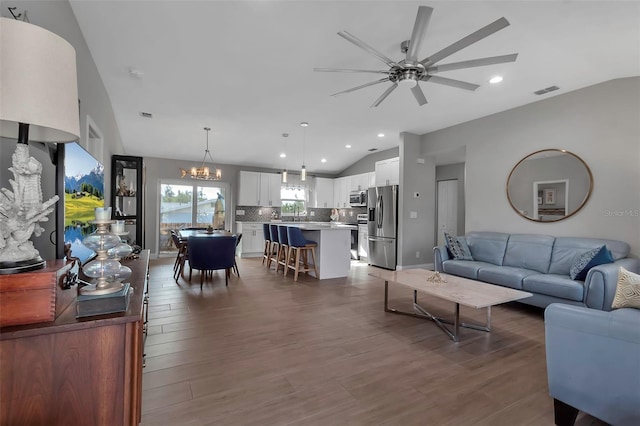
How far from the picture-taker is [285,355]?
244 cm

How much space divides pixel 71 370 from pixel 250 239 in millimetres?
6976

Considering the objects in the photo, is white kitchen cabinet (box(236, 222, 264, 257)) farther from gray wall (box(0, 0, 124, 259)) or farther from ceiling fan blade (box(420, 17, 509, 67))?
ceiling fan blade (box(420, 17, 509, 67))

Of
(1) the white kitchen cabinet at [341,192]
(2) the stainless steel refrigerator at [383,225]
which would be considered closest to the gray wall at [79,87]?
(2) the stainless steel refrigerator at [383,225]

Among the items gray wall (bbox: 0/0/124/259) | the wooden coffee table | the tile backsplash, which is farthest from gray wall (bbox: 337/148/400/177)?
gray wall (bbox: 0/0/124/259)

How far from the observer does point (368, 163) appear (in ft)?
26.8

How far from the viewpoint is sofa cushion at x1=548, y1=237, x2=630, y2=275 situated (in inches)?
134

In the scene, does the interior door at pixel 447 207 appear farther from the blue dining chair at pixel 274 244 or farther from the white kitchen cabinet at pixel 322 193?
the blue dining chair at pixel 274 244

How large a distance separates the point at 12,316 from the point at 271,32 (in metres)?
2.76

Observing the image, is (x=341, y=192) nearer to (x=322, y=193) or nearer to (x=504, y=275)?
(x=322, y=193)

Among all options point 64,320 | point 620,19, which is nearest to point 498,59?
point 620,19

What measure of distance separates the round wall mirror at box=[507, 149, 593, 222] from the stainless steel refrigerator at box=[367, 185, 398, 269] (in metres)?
2.15

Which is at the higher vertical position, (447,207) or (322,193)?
(322,193)

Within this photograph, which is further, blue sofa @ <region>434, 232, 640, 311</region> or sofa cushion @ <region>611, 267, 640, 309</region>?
blue sofa @ <region>434, 232, 640, 311</region>

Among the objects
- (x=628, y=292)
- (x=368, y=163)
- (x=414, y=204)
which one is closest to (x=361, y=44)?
(x=628, y=292)
